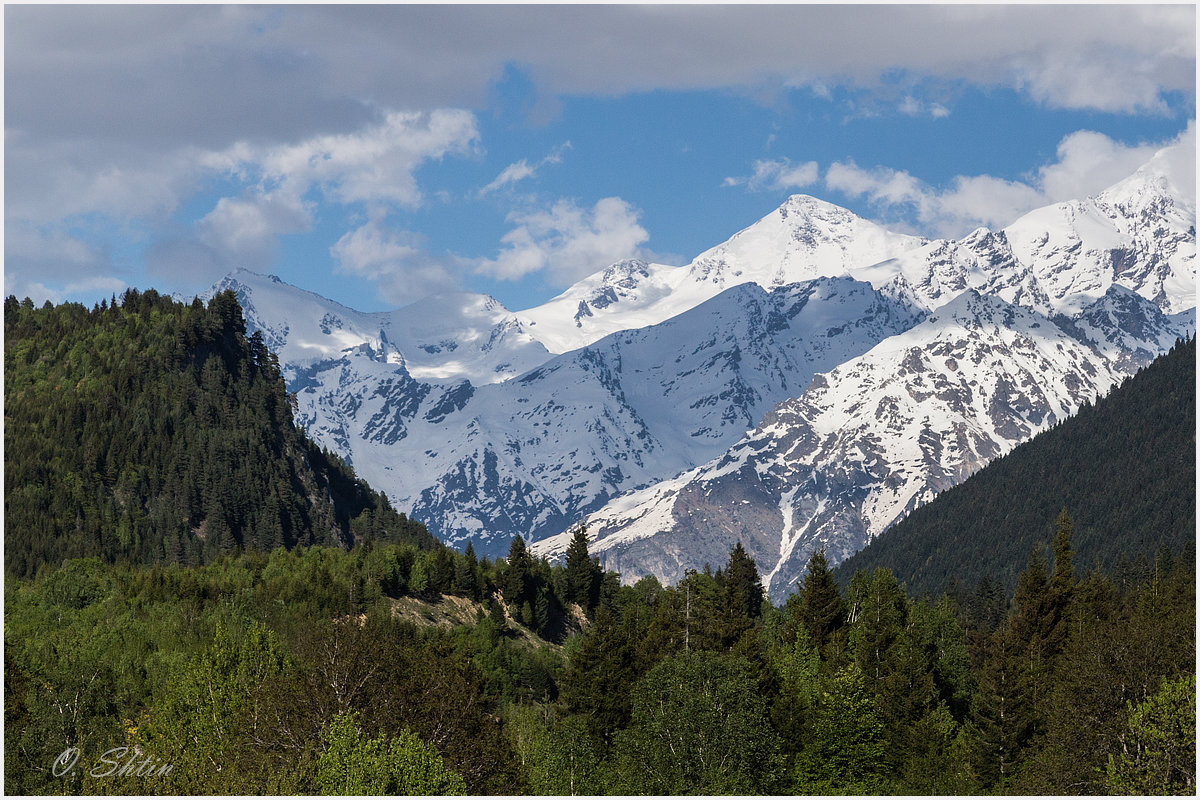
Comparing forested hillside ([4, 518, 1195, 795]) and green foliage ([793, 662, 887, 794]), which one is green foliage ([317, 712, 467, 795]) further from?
green foliage ([793, 662, 887, 794])

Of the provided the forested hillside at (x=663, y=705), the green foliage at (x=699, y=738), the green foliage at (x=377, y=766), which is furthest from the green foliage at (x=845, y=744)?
the green foliage at (x=377, y=766)

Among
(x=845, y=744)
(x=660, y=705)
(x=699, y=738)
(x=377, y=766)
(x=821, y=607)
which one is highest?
(x=821, y=607)

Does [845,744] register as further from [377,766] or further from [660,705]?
[377,766]

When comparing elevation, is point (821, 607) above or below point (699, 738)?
above

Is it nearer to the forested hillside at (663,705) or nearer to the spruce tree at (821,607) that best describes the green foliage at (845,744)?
the forested hillside at (663,705)

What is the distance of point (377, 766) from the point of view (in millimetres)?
65438

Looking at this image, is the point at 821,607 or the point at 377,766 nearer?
the point at 377,766

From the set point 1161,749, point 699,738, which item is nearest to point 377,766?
point 699,738

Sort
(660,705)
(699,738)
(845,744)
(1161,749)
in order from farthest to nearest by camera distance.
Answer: (845,744) < (660,705) < (699,738) < (1161,749)

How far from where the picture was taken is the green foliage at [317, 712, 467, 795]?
64.8m

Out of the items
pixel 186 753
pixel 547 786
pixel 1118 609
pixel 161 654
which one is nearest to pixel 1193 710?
pixel 547 786

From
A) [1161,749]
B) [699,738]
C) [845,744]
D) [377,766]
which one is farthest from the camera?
[845,744]

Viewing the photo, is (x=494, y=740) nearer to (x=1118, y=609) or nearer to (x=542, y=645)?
(x=1118, y=609)

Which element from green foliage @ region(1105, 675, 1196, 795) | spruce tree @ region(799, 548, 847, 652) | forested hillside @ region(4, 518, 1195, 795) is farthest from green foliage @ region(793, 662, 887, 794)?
spruce tree @ region(799, 548, 847, 652)
